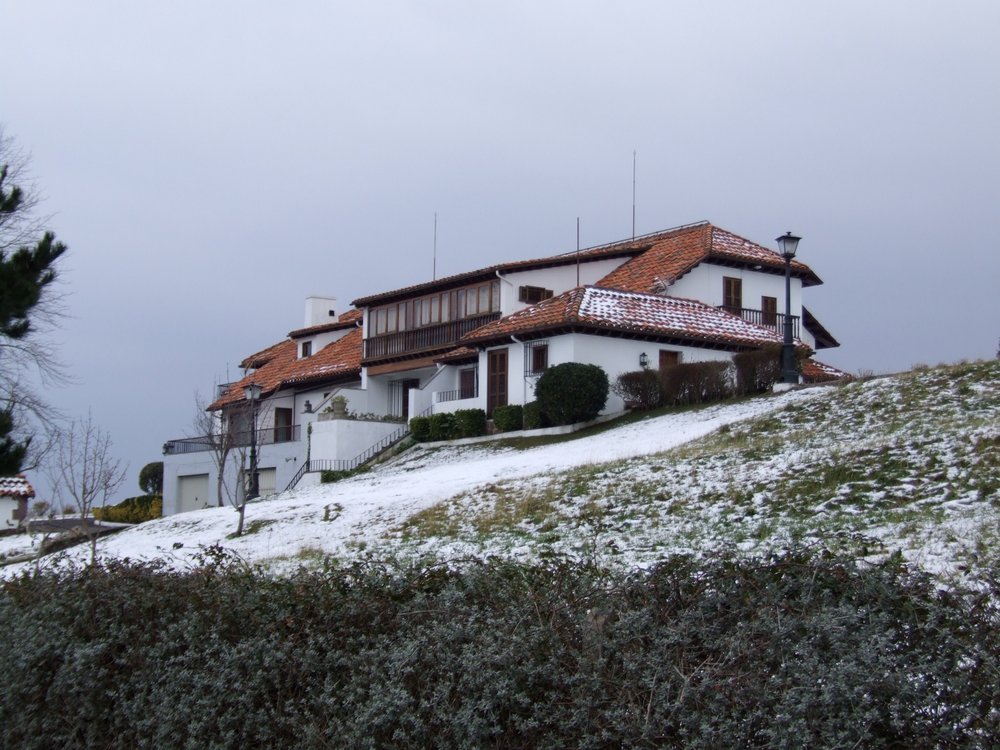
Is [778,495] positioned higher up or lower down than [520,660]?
higher up

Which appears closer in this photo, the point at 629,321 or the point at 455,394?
the point at 629,321

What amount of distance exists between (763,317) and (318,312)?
2444cm

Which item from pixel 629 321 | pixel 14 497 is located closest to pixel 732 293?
pixel 629 321

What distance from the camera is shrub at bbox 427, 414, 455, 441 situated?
36531 millimetres

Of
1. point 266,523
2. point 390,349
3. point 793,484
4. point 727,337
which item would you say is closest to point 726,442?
point 793,484

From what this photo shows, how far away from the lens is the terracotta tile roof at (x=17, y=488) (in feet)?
190

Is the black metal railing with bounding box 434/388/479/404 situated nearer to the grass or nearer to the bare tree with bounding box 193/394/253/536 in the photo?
the bare tree with bounding box 193/394/253/536

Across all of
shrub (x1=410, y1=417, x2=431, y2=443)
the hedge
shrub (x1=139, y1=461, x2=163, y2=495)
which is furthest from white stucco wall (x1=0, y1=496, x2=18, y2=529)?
the hedge

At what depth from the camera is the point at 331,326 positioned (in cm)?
5259

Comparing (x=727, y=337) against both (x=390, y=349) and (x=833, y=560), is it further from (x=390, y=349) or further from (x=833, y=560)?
(x=833, y=560)

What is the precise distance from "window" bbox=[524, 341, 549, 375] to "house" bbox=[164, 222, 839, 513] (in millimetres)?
42

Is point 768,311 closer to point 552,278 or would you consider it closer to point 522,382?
point 552,278

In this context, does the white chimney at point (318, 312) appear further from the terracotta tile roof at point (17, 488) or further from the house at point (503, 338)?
the terracotta tile roof at point (17, 488)

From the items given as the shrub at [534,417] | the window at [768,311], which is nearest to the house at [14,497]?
the shrub at [534,417]
